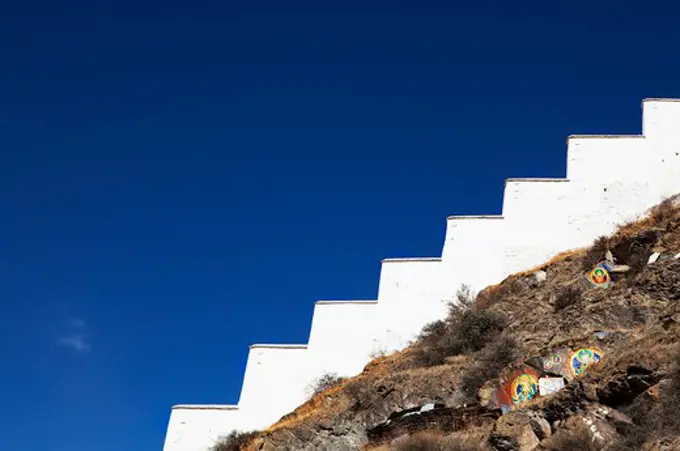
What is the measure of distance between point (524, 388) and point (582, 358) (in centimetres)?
136

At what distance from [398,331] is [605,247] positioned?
25.1 feet

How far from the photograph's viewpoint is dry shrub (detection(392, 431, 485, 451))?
1243 centimetres

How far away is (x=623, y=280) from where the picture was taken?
16.5 metres

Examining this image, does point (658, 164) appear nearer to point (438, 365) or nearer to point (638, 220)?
point (638, 220)

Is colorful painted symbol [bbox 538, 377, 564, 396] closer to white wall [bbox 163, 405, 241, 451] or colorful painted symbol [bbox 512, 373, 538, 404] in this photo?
colorful painted symbol [bbox 512, 373, 538, 404]

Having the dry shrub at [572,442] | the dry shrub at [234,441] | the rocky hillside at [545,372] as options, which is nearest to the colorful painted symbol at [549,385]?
the rocky hillside at [545,372]

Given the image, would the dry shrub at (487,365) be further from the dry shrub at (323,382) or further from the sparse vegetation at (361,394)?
the dry shrub at (323,382)

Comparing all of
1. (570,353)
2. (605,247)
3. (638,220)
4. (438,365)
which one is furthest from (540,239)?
(570,353)

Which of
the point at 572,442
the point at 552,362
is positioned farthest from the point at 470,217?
the point at 572,442

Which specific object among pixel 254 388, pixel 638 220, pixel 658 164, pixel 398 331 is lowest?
pixel 254 388

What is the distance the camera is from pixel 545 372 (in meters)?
14.1

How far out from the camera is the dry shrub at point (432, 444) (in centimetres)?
1243

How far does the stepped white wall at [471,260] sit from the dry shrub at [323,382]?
0.74ft

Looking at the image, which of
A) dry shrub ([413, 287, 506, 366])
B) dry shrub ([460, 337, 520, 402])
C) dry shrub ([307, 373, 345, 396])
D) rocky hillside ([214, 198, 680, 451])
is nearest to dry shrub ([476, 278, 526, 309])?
rocky hillside ([214, 198, 680, 451])
